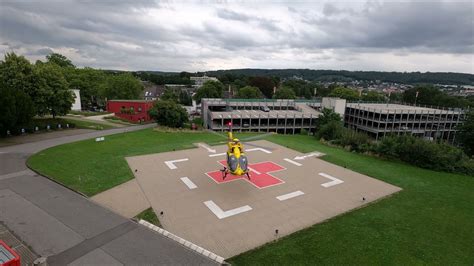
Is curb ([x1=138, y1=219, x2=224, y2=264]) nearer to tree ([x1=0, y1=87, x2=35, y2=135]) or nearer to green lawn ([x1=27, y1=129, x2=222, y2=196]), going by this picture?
green lawn ([x1=27, y1=129, x2=222, y2=196])

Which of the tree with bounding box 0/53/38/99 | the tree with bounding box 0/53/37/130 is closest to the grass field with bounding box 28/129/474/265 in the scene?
the tree with bounding box 0/53/37/130

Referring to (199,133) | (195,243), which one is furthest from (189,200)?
(199,133)

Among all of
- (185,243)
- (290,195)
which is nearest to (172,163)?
(290,195)

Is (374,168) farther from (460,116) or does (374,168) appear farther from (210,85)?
(210,85)

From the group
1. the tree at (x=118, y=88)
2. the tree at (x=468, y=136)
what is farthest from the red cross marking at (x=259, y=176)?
the tree at (x=118, y=88)

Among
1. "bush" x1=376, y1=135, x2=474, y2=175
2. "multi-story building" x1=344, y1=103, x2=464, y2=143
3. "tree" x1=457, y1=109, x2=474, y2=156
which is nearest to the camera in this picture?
"bush" x1=376, y1=135, x2=474, y2=175

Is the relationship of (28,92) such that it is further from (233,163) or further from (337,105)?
(337,105)
